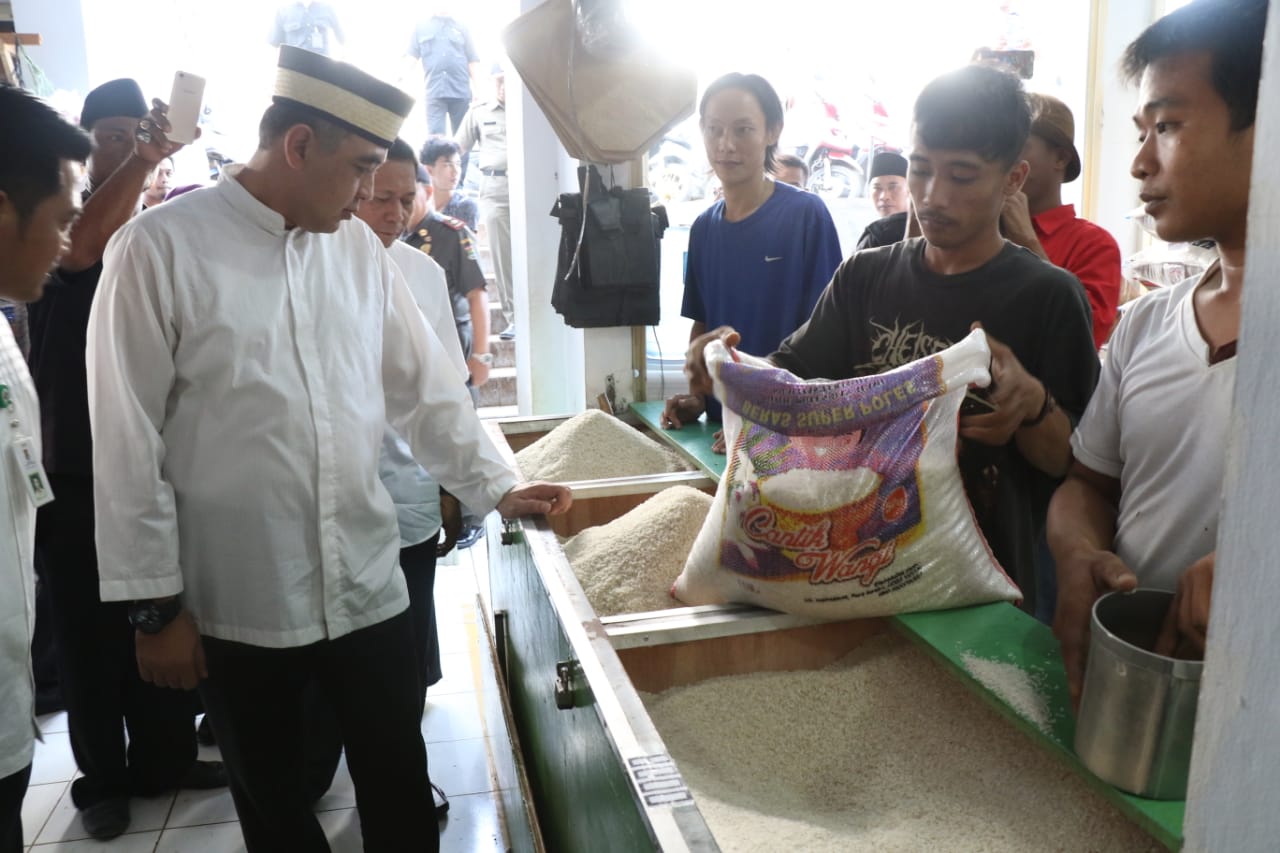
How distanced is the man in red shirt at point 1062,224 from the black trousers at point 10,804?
2.17m

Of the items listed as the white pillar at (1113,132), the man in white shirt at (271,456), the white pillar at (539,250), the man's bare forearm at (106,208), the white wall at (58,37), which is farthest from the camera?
the white wall at (58,37)

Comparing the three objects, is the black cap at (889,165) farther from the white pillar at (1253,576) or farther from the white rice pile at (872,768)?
the white pillar at (1253,576)

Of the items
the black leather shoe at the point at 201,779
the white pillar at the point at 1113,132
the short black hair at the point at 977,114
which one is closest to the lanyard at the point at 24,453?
the short black hair at the point at 977,114

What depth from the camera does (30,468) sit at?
127cm

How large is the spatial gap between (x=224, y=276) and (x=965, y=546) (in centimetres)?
125

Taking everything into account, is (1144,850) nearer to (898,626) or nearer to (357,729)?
(898,626)

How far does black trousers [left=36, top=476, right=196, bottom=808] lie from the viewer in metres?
2.32

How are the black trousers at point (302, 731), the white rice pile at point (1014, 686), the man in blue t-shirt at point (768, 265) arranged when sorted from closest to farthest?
the white rice pile at point (1014, 686) → the black trousers at point (302, 731) → the man in blue t-shirt at point (768, 265)

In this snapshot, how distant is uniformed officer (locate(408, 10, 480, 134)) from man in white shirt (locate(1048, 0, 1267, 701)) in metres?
6.77

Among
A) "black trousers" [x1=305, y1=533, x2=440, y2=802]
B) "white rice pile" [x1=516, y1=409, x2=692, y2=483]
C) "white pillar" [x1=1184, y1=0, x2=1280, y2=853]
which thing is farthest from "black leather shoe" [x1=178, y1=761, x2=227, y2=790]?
"white pillar" [x1=1184, y1=0, x2=1280, y2=853]

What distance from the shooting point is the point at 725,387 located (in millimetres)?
1523

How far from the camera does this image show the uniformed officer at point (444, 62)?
7070 millimetres

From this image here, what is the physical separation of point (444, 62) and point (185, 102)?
5514 millimetres

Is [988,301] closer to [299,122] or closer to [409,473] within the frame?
[299,122]
